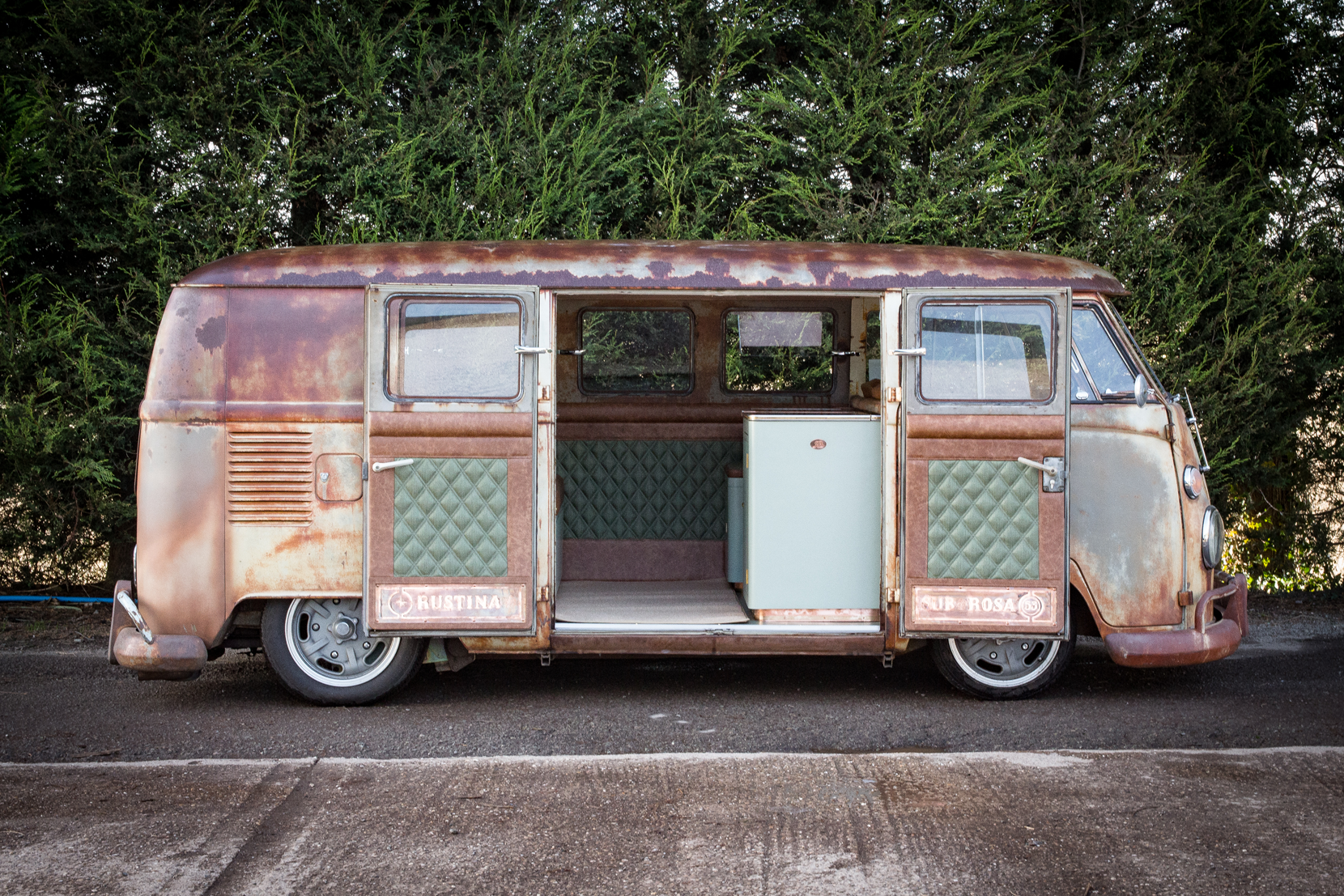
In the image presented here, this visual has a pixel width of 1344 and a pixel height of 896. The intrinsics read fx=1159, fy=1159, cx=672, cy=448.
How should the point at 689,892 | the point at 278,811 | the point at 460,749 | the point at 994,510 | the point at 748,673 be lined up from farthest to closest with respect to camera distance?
the point at 748,673
the point at 994,510
the point at 460,749
the point at 278,811
the point at 689,892

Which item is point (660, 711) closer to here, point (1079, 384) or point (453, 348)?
point (453, 348)

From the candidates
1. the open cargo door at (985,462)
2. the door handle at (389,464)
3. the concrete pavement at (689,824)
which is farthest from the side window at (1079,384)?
the door handle at (389,464)

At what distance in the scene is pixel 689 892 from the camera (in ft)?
11.3

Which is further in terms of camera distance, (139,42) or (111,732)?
(139,42)

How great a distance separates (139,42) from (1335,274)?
8.34 meters

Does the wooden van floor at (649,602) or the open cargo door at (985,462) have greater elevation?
the open cargo door at (985,462)

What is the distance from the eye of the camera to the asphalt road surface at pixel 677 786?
3605 millimetres

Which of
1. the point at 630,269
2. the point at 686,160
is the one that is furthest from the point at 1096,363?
the point at 686,160

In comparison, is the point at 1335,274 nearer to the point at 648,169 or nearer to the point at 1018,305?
the point at 1018,305

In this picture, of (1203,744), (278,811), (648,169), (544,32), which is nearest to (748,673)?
(1203,744)

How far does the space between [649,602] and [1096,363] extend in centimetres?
260

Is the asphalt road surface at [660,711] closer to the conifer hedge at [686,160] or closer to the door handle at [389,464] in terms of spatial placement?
the door handle at [389,464]

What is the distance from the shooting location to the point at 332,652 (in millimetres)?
5609

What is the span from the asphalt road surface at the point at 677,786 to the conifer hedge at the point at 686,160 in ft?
7.85
